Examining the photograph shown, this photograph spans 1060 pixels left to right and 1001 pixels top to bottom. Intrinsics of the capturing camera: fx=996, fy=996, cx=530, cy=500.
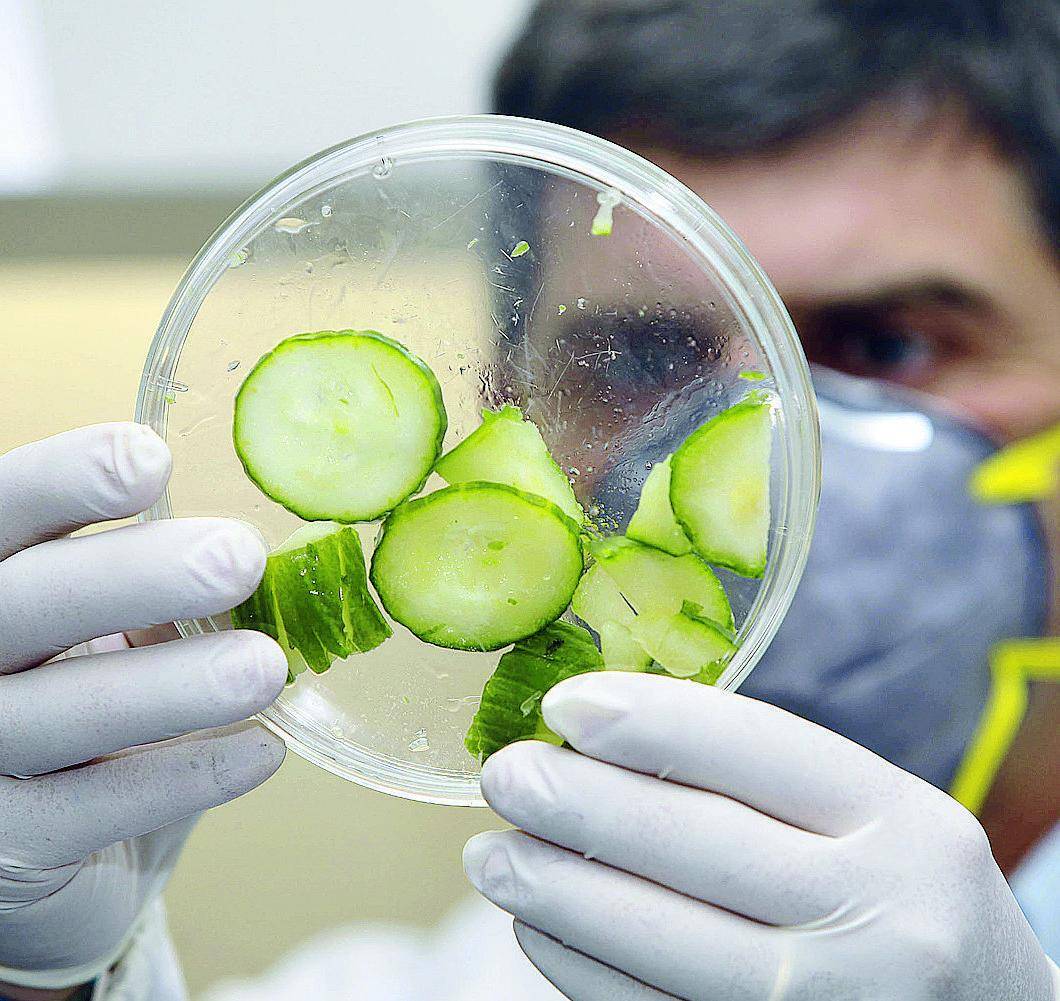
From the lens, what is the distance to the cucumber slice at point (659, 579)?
51cm

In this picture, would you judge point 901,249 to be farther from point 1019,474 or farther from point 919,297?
point 1019,474

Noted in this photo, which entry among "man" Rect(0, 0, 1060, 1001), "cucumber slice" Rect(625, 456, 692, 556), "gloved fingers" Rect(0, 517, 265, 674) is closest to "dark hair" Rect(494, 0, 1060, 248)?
"man" Rect(0, 0, 1060, 1001)

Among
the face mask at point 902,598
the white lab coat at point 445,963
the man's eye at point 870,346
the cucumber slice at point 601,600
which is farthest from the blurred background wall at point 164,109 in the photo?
the cucumber slice at point 601,600

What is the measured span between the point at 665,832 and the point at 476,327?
11.6 inches

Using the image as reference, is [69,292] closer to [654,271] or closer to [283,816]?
[283,816]

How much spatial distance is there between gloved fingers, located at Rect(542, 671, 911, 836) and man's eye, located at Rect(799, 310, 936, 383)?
2.20 feet

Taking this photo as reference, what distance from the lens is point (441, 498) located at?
49 centimetres

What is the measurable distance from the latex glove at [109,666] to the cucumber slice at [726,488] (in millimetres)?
227

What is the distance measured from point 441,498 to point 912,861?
0.32m

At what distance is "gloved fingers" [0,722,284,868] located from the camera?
0.59 metres

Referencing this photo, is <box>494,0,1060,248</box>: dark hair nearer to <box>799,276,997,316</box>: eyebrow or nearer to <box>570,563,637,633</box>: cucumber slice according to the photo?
<box>799,276,997,316</box>: eyebrow

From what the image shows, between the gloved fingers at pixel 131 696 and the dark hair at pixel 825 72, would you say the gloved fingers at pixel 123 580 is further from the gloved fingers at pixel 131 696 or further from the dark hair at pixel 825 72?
the dark hair at pixel 825 72

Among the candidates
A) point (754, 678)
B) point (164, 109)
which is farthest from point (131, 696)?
point (164, 109)

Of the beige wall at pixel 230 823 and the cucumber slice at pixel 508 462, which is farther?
the beige wall at pixel 230 823
